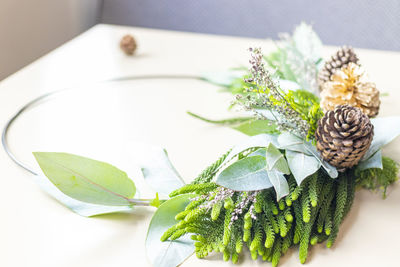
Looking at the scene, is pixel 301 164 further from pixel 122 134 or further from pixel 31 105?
pixel 31 105

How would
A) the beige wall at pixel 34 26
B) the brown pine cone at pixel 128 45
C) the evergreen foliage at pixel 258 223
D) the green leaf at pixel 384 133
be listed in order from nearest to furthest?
the evergreen foliage at pixel 258 223 → the green leaf at pixel 384 133 → the brown pine cone at pixel 128 45 → the beige wall at pixel 34 26

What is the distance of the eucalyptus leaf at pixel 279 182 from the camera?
52 centimetres

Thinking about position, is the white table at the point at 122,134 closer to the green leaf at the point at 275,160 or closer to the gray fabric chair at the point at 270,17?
the green leaf at the point at 275,160

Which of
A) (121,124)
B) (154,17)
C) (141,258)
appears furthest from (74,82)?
(154,17)

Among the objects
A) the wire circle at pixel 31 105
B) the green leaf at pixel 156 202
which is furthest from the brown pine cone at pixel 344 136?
the wire circle at pixel 31 105

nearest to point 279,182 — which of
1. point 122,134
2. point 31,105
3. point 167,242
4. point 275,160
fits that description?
point 275,160

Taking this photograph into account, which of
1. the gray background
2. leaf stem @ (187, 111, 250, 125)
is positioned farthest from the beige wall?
leaf stem @ (187, 111, 250, 125)

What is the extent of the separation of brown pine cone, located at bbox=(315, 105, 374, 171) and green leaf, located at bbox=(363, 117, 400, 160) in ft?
0.13

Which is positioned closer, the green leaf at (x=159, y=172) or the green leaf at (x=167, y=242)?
the green leaf at (x=167, y=242)

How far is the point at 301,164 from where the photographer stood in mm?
570

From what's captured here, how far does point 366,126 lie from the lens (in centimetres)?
57

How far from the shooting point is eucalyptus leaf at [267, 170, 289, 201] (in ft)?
1.71

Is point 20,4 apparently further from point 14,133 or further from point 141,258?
point 141,258

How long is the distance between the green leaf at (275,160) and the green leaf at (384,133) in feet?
0.48
